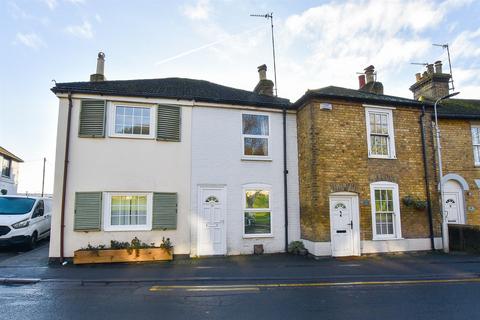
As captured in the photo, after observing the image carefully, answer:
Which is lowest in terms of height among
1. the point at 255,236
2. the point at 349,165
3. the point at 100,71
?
the point at 255,236

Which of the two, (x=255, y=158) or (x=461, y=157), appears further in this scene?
(x=461, y=157)

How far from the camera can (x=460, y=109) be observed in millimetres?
14594

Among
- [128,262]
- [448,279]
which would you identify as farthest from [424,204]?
[128,262]

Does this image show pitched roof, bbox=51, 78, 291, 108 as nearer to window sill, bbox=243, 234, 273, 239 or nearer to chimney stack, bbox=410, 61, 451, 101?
window sill, bbox=243, 234, 273, 239

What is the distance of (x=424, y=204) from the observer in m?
12.1

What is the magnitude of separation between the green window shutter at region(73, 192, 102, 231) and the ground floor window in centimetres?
523

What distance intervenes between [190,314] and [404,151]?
1084 cm

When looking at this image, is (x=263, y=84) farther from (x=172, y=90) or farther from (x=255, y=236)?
(x=255, y=236)

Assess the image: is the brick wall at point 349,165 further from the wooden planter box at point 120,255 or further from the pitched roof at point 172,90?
the wooden planter box at point 120,255

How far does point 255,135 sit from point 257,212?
10.2 ft

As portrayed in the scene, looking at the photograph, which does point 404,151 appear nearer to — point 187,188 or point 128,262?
point 187,188

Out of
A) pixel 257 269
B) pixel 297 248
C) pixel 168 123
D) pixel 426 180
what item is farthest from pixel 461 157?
pixel 168 123

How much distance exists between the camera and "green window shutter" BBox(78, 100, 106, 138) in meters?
10.9

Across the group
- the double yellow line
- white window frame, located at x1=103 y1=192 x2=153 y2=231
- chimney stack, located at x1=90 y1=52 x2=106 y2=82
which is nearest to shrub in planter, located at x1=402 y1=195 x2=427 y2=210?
the double yellow line
